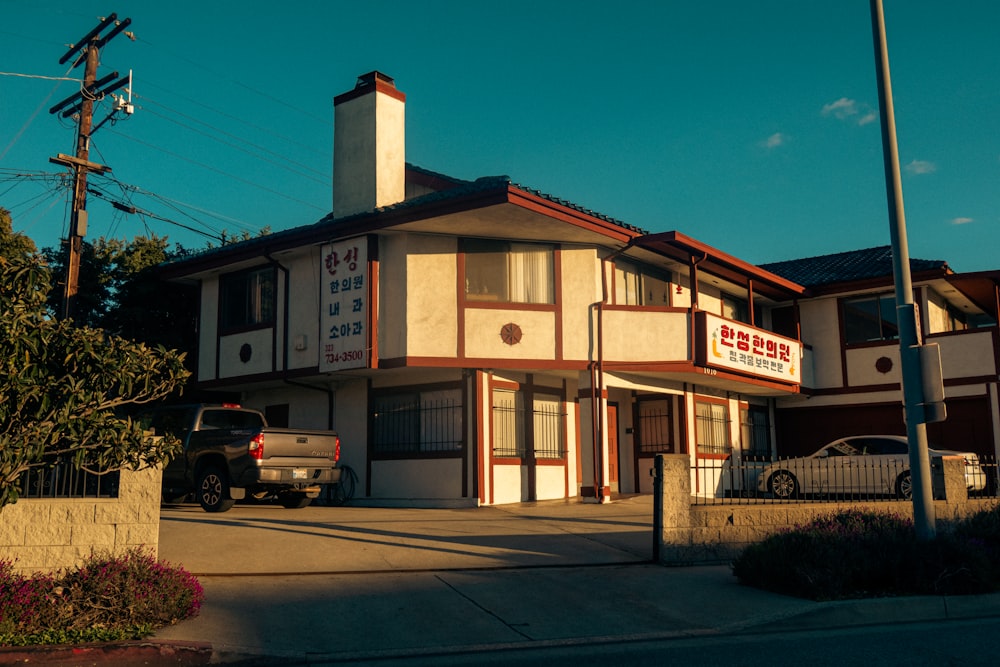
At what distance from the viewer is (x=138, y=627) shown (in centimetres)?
771

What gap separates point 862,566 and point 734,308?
1652 centimetres

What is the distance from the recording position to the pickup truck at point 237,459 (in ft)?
51.1

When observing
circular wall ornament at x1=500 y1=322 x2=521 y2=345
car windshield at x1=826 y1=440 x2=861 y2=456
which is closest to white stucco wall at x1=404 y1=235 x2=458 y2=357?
circular wall ornament at x1=500 y1=322 x2=521 y2=345

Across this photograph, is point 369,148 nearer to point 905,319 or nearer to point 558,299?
point 558,299

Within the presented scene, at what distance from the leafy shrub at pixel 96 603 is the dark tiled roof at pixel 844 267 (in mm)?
20955

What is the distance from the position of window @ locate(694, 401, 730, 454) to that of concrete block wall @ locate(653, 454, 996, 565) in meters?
9.48

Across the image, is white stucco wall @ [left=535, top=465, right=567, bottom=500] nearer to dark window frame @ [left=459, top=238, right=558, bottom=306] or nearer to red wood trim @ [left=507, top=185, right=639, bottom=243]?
dark window frame @ [left=459, top=238, right=558, bottom=306]

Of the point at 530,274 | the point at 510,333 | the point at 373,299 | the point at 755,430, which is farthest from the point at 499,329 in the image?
the point at 755,430

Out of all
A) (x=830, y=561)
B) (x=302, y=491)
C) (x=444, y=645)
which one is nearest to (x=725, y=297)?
(x=302, y=491)

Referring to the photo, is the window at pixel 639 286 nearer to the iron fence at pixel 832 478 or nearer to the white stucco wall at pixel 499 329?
the white stucco wall at pixel 499 329

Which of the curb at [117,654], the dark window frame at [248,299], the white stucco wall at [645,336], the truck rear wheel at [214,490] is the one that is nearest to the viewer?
the curb at [117,654]

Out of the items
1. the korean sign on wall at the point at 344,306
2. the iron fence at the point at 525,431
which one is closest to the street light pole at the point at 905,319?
the iron fence at the point at 525,431

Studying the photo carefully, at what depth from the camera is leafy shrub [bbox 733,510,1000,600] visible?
9781 mm

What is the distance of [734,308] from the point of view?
26000 millimetres
